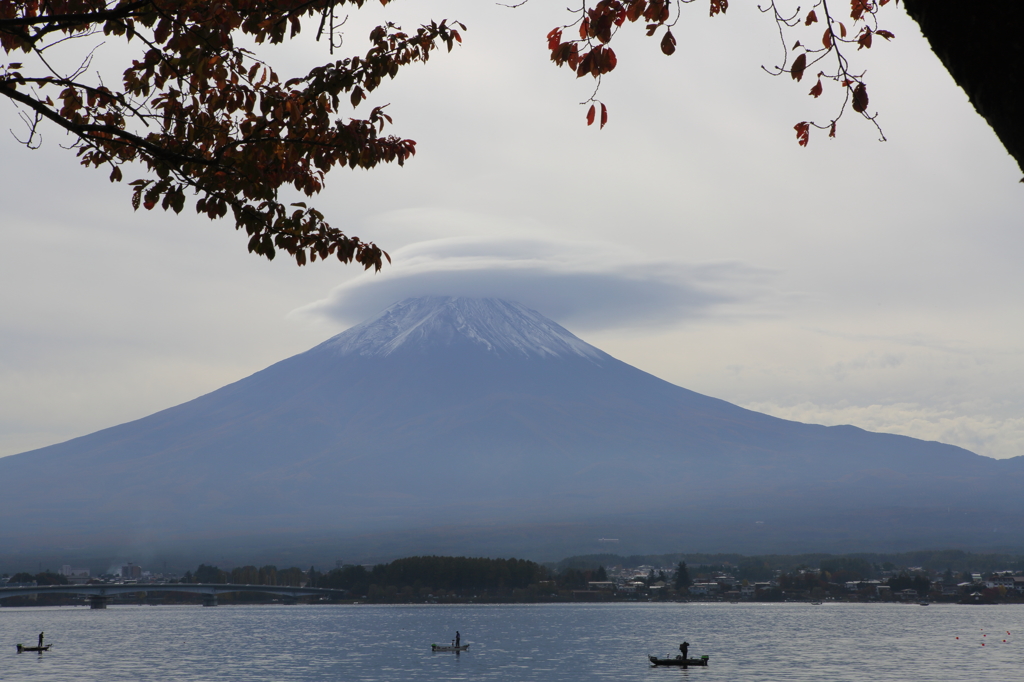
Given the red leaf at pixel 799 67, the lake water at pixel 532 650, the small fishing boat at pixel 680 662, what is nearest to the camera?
the red leaf at pixel 799 67

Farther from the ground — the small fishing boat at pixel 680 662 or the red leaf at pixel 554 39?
the red leaf at pixel 554 39

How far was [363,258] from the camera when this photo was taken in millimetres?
10609

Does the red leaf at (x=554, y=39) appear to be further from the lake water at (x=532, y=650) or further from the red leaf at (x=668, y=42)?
the lake water at (x=532, y=650)

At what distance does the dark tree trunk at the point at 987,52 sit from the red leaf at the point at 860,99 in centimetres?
348

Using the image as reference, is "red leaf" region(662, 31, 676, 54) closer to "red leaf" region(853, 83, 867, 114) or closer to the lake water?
"red leaf" region(853, 83, 867, 114)

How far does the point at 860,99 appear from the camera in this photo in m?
7.62

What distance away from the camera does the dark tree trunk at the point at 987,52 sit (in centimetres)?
397

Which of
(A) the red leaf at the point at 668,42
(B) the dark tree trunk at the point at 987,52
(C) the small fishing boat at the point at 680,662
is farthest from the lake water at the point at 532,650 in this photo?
(B) the dark tree trunk at the point at 987,52

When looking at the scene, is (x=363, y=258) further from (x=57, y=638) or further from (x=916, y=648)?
(x=57, y=638)

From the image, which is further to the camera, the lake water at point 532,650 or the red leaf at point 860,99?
the lake water at point 532,650

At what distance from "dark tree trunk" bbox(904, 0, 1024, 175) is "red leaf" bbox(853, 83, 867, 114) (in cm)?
348

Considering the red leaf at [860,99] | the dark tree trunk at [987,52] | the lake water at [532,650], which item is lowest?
the lake water at [532,650]

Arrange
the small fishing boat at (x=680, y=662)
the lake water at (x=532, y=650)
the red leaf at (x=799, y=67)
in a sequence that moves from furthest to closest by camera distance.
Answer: the small fishing boat at (x=680, y=662)
the lake water at (x=532, y=650)
the red leaf at (x=799, y=67)

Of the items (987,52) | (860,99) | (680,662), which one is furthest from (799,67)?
(680,662)
